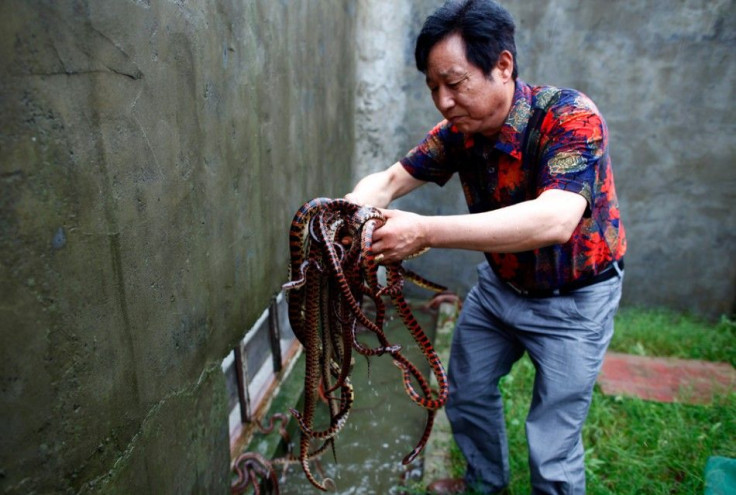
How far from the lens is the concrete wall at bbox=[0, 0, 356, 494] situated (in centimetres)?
127

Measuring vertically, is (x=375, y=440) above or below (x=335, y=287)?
below

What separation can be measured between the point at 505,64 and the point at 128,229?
1572 mm

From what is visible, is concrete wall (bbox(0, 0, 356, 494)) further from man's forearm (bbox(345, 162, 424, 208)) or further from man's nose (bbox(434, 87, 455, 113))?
man's nose (bbox(434, 87, 455, 113))

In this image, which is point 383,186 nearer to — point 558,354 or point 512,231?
point 512,231

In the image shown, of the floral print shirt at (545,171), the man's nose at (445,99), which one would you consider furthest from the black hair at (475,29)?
the floral print shirt at (545,171)

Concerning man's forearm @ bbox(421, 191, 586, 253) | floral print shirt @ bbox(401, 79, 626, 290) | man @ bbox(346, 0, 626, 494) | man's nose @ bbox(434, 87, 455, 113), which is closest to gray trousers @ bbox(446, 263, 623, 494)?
man @ bbox(346, 0, 626, 494)

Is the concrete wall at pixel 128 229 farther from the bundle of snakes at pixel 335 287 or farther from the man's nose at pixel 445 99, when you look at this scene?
the man's nose at pixel 445 99

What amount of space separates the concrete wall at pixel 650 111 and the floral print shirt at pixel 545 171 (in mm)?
3130

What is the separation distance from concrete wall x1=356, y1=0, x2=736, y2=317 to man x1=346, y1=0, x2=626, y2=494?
3129 millimetres

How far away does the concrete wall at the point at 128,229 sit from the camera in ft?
4.18

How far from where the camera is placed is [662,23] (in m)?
4.98

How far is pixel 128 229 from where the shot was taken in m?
1.69

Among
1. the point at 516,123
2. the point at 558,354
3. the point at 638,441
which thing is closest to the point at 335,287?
the point at 516,123

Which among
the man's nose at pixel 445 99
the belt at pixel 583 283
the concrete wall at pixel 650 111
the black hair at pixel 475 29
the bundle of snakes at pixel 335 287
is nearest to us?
the bundle of snakes at pixel 335 287
